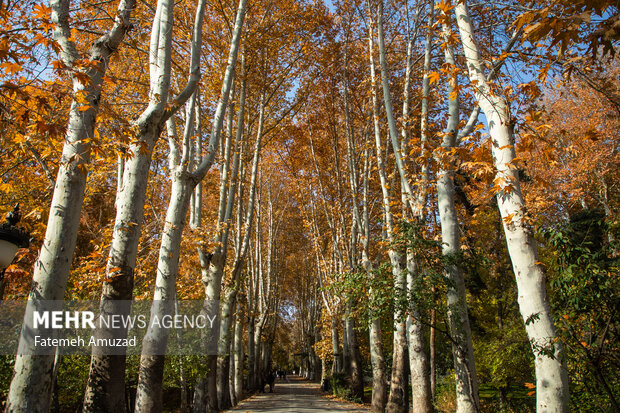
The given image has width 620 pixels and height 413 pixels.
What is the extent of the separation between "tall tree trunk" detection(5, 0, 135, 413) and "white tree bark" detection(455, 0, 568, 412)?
13.2 feet

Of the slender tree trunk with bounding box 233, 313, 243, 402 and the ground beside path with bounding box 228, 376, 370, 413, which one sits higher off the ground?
the slender tree trunk with bounding box 233, 313, 243, 402

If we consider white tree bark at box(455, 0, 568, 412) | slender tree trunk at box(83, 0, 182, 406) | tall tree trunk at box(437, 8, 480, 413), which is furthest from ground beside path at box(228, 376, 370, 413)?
white tree bark at box(455, 0, 568, 412)

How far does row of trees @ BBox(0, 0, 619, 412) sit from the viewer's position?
362cm

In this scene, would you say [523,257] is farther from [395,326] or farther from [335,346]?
[335,346]

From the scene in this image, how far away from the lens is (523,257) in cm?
376

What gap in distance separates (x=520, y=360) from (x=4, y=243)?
10.8 meters

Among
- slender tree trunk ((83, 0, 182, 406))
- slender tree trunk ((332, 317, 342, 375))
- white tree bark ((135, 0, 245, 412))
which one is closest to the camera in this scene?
slender tree trunk ((83, 0, 182, 406))

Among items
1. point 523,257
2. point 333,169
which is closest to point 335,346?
point 333,169

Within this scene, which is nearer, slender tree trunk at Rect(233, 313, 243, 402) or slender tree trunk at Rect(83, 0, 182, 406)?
slender tree trunk at Rect(83, 0, 182, 406)

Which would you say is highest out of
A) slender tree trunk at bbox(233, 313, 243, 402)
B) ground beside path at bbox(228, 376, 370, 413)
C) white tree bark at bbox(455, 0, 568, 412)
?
white tree bark at bbox(455, 0, 568, 412)

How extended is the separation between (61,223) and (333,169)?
13.6m

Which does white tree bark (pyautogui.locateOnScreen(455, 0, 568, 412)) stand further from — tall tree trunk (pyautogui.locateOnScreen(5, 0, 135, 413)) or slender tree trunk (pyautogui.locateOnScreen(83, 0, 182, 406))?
tall tree trunk (pyautogui.locateOnScreen(5, 0, 135, 413))

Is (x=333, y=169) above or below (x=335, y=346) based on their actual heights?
above

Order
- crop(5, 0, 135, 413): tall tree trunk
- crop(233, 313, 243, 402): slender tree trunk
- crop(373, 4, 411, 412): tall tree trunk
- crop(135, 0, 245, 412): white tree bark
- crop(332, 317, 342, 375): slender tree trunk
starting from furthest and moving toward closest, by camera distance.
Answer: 1. crop(332, 317, 342, 375): slender tree trunk
2. crop(233, 313, 243, 402): slender tree trunk
3. crop(373, 4, 411, 412): tall tree trunk
4. crop(135, 0, 245, 412): white tree bark
5. crop(5, 0, 135, 413): tall tree trunk
